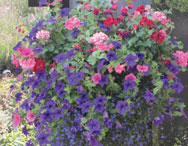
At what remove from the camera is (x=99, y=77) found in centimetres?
211

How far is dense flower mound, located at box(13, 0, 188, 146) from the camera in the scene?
215cm

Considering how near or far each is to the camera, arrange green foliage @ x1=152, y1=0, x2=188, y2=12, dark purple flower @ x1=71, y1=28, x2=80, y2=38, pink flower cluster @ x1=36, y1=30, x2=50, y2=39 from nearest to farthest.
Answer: pink flower cluster @ x1=36, y1=30, x2=50, y2=39 → dark purple flower @ x1=71, y1=28, x2=80, y2=38 → green foliage @ x1=152, y1=0, x2=188, y2=12

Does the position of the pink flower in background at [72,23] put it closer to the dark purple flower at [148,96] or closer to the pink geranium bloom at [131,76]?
the pink geranium bloom at [131,76]

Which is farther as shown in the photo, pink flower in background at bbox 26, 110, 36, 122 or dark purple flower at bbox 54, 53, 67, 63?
pink flower in background at bbox 26, 110, 36, 122

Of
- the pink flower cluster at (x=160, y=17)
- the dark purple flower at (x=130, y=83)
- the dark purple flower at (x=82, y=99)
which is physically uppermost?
the pink flower cluster at (x=160, y=17)

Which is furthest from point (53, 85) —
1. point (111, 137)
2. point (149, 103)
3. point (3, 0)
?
point (3, 0)

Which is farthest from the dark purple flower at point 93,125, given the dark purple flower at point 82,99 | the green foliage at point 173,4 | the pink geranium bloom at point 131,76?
the green foliage at point 173,4

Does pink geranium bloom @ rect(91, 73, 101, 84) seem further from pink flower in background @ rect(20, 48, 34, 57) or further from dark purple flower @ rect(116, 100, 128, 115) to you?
pink flower in background @ rect(20, 48, 34, 57)

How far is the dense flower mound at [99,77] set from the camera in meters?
2.15

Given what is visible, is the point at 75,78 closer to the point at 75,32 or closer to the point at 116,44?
the point at 116,44

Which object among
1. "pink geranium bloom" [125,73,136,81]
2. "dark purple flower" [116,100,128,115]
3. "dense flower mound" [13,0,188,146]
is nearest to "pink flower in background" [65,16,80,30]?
"dense flower mound" [13,0,188,146]

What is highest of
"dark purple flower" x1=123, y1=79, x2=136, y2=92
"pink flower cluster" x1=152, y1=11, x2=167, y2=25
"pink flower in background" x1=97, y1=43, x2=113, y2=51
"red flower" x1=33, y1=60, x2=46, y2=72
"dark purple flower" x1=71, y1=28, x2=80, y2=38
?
"pink flower cluster" x1=152, y1=11, x2=167, y2=25

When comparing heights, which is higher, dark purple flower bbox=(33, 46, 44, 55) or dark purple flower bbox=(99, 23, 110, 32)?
dark purple flower bbox=(99, 23, 110, 32)

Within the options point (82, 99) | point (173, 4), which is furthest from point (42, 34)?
point (173, 4)
